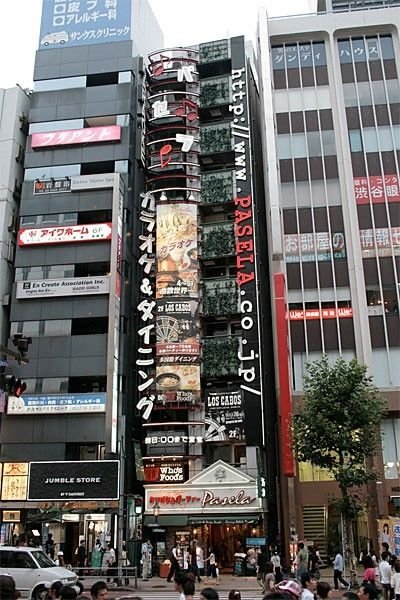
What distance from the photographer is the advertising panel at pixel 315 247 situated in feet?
140

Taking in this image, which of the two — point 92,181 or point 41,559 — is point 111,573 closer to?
point 41,559

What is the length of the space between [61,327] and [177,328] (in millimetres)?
7160

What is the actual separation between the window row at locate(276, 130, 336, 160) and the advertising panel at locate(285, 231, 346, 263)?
5.98m

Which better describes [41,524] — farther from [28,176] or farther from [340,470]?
[28,176]

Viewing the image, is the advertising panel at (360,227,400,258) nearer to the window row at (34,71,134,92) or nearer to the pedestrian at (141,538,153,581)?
the window row at (34,71,134,92)

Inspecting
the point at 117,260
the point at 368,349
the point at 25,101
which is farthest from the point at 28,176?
the point at 368,349

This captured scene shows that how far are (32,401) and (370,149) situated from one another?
2762 cm

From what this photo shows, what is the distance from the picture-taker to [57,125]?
45.3 metres

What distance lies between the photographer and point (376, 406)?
3097cm

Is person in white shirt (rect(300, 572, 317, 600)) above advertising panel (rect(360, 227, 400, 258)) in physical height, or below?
below

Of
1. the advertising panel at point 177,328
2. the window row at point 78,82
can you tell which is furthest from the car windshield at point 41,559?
the window row at point 78,82

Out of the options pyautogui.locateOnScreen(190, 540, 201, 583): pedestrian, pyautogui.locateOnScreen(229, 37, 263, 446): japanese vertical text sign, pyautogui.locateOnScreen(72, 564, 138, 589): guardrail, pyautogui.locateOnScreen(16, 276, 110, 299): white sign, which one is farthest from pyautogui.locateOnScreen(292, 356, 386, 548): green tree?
pyautogui.locateOnScreen(16, 276, 110, 299): white sign

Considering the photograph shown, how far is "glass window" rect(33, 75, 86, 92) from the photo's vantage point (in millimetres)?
46531

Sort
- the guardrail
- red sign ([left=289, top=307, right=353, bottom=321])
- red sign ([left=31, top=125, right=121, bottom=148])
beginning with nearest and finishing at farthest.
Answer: the guardrail, red sign ([left=289, top=307, right=353, bottom=321]), red sign ([left=31, top=125, right=121, bottom=148])
